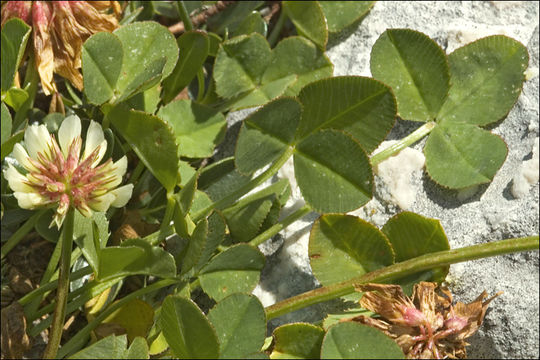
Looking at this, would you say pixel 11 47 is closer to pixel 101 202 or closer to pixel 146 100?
pixel 146 100

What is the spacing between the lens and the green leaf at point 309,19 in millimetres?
1689


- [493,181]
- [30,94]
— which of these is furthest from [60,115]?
[493,181]

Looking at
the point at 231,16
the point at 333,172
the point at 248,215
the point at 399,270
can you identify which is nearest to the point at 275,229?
the point at 248,215

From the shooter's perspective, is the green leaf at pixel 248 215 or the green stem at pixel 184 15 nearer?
the green leaf at pixel 248 215

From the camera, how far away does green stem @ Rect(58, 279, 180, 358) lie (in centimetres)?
147

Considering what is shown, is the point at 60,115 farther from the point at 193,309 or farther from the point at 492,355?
the point at 492,355

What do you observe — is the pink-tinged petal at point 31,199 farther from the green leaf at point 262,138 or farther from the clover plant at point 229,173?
the green leaf at point 262,138

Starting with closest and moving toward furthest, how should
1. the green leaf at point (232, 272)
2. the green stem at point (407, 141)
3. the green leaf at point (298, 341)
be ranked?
the green leaf at point (298, 341) < the green leaf at point (232, 272) < the green stem at point (407, 141)

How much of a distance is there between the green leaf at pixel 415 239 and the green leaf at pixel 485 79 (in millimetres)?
268

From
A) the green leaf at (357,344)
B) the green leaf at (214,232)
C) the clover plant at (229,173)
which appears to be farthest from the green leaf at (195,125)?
the green leaf at (357,344)

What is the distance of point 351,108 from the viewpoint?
145cm

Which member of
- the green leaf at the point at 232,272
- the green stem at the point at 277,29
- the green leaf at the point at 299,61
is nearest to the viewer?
the green leaf at the point at 232,272

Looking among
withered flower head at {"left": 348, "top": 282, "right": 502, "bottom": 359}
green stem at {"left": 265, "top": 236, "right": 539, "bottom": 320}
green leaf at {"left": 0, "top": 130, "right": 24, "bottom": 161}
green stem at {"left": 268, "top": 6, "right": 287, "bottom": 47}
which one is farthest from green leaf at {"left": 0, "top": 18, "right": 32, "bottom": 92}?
withered flower head at {"left": 348, "top": 282, "right": 502, "bottom": 359}

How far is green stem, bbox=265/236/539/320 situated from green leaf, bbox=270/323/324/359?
7 centimetres
